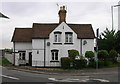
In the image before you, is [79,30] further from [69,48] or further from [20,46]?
[20,46]

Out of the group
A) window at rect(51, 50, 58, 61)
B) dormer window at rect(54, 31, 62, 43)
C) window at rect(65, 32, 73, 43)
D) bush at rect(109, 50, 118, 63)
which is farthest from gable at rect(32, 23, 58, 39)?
bush at rect(109, 50, 118, 63)

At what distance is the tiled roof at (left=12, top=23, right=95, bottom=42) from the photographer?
21.7 meters

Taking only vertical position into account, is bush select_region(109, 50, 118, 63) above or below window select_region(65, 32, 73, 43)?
below

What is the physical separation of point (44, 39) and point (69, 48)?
4.07m

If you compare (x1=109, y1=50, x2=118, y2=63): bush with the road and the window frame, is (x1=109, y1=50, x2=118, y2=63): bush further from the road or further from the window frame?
the road

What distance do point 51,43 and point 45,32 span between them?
220 centimetres

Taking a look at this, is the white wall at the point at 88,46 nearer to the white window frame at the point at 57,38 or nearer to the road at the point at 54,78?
the white window frame at the point at 57,38

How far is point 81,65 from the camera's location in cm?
1853

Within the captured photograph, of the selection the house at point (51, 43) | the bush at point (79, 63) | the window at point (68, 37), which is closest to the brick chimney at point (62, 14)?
the house at point (51, 43)

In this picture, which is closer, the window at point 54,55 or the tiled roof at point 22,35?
the window at point 54,55

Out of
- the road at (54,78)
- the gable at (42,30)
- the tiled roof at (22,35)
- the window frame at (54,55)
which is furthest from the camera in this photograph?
the tiled roof at (22,35)

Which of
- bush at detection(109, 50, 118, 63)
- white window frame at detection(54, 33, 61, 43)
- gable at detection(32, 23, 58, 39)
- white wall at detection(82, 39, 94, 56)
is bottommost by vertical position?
bush at detection(109, 50, 118, 63)

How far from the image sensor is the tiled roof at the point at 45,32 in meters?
21.7

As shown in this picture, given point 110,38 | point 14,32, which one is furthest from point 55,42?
point 110,38
